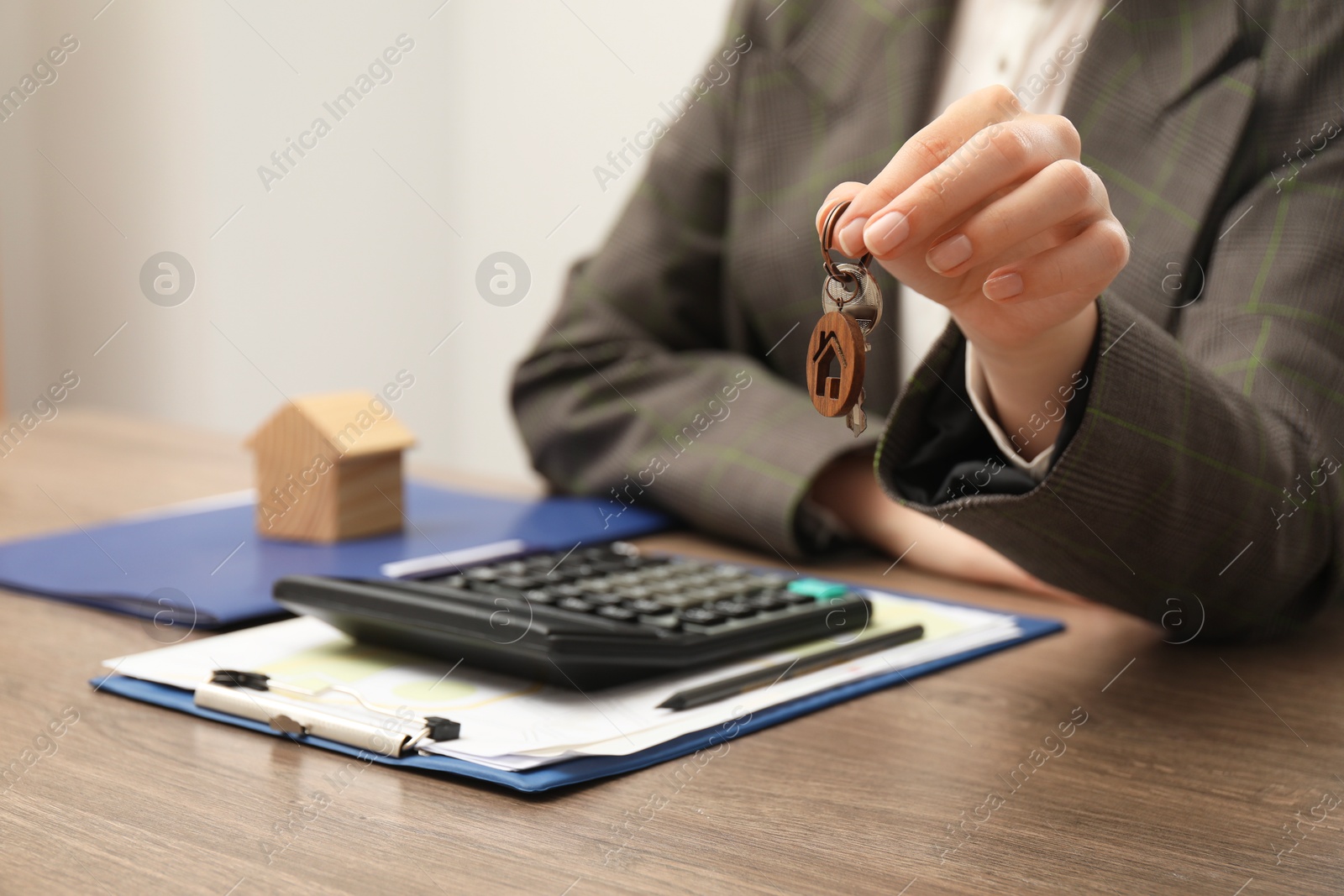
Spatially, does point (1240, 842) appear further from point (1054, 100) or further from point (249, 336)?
point (249, 336)

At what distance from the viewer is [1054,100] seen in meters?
0.91

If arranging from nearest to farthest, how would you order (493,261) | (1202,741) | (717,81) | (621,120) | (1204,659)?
(1202,741) < (1204,659) < (717,81) < (621,120) < (493,261)

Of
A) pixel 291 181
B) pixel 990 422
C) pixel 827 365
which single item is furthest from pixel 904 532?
pixel 291 181

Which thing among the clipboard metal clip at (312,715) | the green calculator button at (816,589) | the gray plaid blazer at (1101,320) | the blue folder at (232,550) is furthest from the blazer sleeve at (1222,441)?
the blue folder at (232,550)

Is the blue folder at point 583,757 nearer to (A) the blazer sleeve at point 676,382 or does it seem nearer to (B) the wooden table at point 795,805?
(B) the wooden table at point 795,805

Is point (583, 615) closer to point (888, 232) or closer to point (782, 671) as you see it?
point (782, 671)

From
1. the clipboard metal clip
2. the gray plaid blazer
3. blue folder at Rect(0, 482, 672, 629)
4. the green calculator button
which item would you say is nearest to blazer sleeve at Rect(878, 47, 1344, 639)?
the gray plaid blazer

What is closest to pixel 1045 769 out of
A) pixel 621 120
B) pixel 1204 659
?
pixel 1204 659

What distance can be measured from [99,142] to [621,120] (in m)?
1.13

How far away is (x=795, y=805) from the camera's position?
1.47 ft

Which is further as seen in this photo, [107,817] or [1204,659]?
[1204,659]

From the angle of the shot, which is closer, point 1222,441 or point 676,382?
point 1222,441

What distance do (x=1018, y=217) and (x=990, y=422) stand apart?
156 mm

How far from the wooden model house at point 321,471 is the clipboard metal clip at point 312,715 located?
35 centimetres
